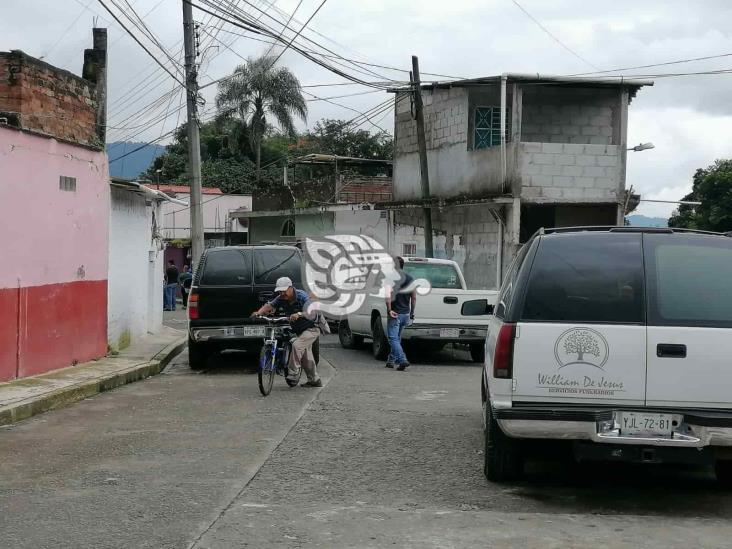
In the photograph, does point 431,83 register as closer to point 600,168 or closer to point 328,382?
point 600,168

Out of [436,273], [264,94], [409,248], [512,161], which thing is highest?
[264,94]

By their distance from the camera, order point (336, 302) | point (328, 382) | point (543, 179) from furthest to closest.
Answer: point (543, 179)
point (336, 302)
point (328, 382)

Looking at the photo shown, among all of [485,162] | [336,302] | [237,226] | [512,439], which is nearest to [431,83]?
[485,162]

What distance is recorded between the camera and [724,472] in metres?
6.87

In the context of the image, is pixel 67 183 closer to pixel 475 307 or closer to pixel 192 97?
pixel 475 307

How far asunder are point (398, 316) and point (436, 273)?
2016mm

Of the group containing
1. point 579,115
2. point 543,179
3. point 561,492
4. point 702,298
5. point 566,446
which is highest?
point 579,115

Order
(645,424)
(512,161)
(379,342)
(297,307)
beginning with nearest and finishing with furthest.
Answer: (645,424)
(297,307)
(379,342)
(512,161)

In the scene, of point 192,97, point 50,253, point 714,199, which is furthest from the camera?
point 714,199

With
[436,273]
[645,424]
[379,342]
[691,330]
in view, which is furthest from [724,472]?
[436,273]

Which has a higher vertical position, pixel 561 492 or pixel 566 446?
pixel 566 446

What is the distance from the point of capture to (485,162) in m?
25.7

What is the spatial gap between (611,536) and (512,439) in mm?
1232

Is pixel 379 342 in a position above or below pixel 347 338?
above
